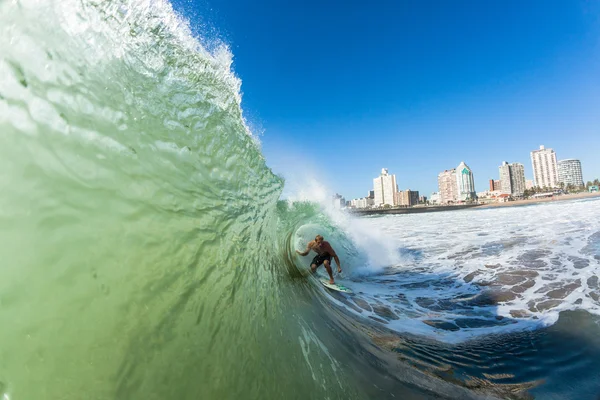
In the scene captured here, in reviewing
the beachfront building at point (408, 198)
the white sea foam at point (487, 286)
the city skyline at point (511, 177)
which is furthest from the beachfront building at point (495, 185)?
the white sea foam at point (487, 286)

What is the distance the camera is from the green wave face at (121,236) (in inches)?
57.1

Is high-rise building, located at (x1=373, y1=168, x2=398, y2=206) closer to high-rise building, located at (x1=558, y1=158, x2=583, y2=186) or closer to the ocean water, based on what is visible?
high-rise building, located at (x1=558, y1=158, x2=583, y2=186)

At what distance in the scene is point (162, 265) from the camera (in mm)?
2252

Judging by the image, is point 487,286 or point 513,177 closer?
point 487,286

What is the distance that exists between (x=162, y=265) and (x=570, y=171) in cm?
15991

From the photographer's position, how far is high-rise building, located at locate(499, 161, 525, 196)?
378ft

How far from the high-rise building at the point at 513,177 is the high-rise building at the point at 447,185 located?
56.7 ft

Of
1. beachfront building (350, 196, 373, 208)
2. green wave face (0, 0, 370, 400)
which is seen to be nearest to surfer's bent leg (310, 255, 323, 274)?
green wave face (0, 0, 370, 400)

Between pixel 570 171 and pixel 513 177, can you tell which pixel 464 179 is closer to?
pixel 513 177

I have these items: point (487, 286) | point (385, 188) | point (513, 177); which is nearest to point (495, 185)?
point (513, 177)

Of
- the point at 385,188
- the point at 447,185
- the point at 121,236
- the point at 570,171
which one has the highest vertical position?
the point at 570,171

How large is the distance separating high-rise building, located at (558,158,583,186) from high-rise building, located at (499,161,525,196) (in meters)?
15.2

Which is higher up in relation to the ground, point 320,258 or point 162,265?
point 162,265

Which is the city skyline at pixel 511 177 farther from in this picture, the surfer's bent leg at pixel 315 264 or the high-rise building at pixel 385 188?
the surfer's bent leg at pixel 315 264
